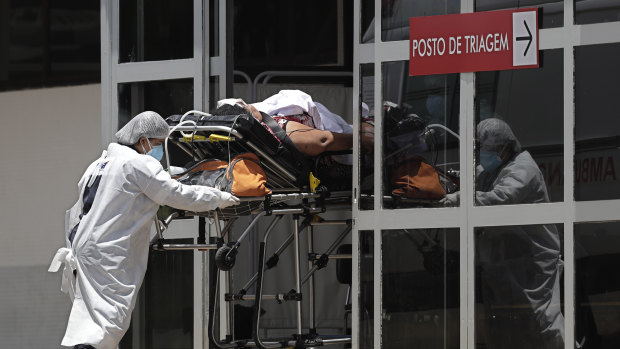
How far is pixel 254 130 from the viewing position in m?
7.80

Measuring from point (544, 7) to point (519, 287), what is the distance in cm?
154

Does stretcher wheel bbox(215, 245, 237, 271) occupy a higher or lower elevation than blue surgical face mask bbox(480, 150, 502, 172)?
lower

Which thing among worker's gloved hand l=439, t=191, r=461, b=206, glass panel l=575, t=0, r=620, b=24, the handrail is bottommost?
worker's gloved hand l=439, t=191, r=461, b=206

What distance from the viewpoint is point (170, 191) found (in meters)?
7.75

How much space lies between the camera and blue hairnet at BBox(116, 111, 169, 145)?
790 centimetres

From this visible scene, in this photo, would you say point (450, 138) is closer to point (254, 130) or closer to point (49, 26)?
point (254, 130)

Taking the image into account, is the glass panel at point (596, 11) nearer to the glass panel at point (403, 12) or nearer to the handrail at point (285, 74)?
the glass panel at point (403, 12)

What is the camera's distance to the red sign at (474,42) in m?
7.86

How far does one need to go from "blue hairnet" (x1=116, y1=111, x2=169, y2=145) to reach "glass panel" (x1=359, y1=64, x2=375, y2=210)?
3.84 ft

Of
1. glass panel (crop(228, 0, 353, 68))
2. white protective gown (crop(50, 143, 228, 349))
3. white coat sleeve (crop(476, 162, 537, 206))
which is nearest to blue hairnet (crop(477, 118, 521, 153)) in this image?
white coat sleeve (crop(476, 162, 537, 206))

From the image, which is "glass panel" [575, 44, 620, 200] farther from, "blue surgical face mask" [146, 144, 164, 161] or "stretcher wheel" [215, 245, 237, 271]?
"blue surgical face mask" [146, 144, 164, 161]

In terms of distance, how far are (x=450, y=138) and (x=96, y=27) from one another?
485 centimetres

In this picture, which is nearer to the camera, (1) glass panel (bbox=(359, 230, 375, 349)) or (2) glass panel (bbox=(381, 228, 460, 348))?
(2) glass panel (bbox=(381, 228, 460, 348))

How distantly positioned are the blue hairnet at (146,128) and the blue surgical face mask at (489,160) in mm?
1763
